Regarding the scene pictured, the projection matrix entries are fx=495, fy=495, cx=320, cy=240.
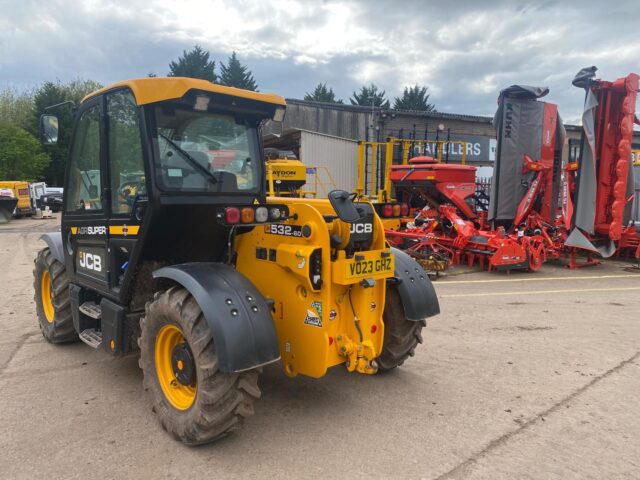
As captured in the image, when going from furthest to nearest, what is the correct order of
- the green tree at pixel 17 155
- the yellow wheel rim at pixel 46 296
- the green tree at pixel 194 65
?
the green tree at pixel 194 65
the green tree at pixel 17 155
the yellow wheel rim at pixel 46 296

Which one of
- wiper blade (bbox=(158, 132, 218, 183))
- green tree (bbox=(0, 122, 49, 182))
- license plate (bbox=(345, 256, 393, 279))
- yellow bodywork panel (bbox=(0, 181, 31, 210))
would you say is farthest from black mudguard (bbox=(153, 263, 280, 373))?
green tree (bbox=(0, 122, 49, 182))

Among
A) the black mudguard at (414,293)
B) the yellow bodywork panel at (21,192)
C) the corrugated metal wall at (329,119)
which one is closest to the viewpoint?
the black mudguard at (414,293)

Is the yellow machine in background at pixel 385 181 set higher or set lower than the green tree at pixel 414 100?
lower

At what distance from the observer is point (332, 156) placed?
1844cm

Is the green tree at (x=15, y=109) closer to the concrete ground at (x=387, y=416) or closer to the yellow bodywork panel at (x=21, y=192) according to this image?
the yellow bodywork panel at (x=21, y=192)

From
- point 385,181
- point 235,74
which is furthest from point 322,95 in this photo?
point 385,181

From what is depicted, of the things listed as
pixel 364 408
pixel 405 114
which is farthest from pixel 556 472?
pixel 405 114

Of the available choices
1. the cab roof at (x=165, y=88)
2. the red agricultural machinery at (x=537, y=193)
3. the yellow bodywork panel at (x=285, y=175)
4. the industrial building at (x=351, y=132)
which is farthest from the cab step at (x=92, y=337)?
the industrial building at (x=351, y=132)

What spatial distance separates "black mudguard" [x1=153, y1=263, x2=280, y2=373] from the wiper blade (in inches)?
28.3

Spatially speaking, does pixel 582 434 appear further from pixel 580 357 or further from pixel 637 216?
pixel 637 216

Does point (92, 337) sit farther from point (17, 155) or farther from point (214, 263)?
point (17, 155)

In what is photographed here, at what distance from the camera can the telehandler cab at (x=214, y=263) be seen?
3.01 metres

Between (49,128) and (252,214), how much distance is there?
221 cm

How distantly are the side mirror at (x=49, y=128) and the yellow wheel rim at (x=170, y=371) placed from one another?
1994 millimetres
